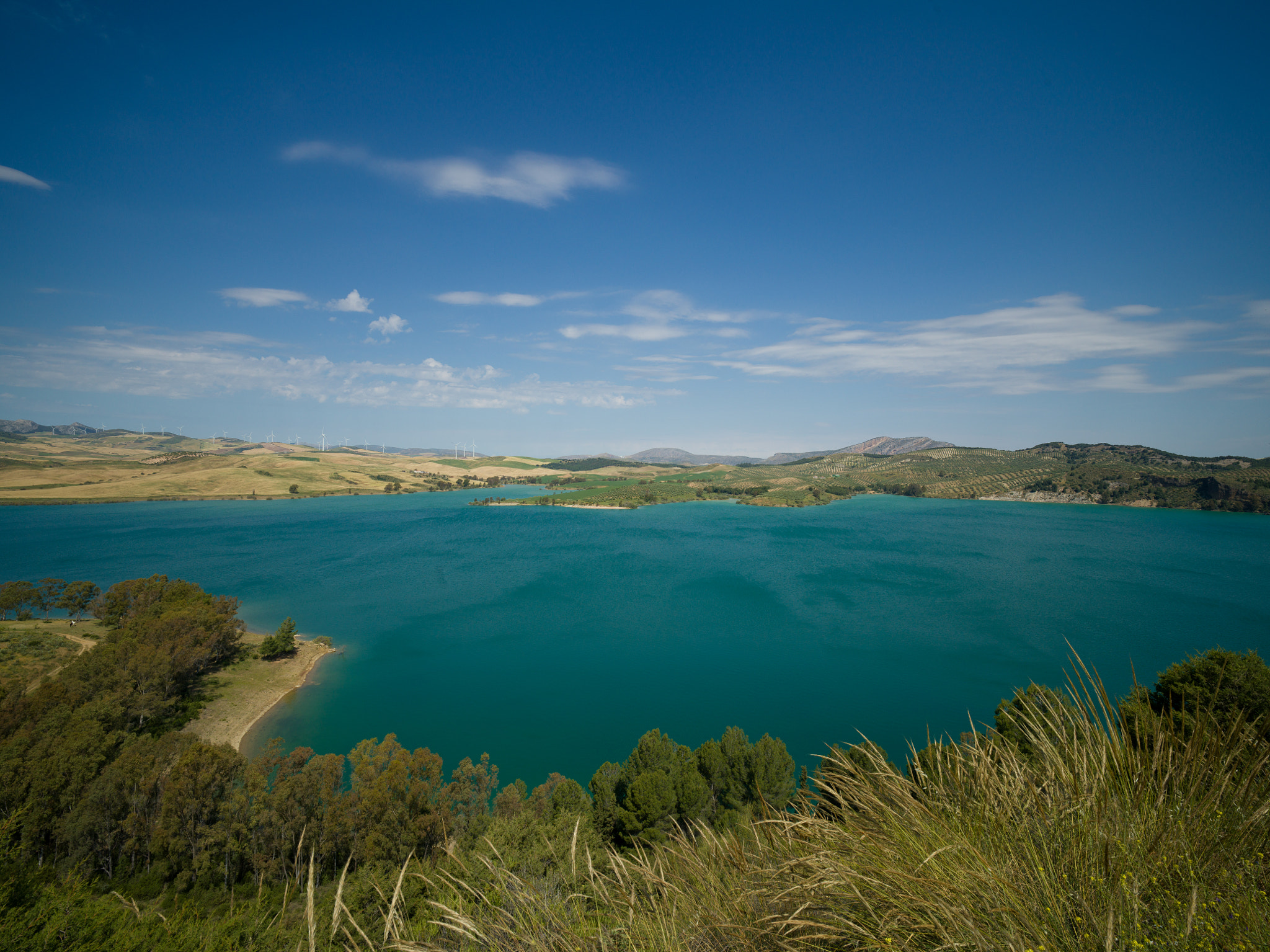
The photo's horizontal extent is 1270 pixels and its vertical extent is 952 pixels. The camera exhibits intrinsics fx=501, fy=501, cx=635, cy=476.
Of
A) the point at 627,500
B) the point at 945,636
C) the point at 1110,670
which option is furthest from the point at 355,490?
the point at 1110,670

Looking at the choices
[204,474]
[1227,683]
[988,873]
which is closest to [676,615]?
[1227,683]

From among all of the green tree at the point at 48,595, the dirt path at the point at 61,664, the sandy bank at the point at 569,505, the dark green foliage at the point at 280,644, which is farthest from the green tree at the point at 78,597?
the sandy bank at the point at 569,505

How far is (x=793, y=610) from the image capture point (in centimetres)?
4109

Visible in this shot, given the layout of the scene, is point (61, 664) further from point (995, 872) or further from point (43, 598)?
point (995, 872)

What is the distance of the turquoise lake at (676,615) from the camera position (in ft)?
82.8

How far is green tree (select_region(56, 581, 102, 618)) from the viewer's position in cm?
3148

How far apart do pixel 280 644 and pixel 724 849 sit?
35.7 metres

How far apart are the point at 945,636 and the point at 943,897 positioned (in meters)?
39.8

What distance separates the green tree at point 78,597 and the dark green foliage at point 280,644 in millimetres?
12191

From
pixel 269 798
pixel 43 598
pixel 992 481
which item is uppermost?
pixel 992 481

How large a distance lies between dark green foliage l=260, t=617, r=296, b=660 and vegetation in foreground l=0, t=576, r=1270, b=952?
48.0 ft

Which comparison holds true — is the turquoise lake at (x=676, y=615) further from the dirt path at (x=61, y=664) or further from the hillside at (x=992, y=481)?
the hillside at (x=992, y=481)

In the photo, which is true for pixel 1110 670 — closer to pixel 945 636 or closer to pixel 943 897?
pixel 945 636

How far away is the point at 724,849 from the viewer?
3334mm
